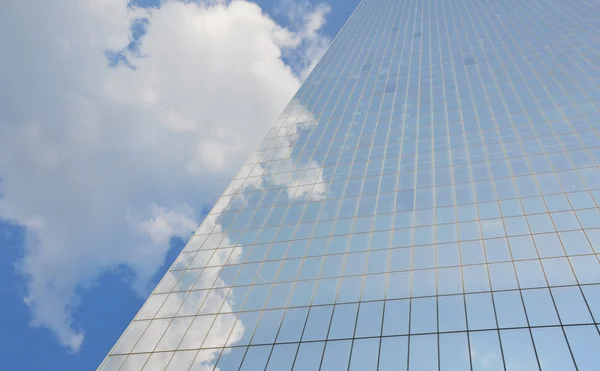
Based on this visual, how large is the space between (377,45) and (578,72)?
32.8 m

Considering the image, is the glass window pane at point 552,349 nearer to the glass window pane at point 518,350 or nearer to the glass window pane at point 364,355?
the glass window pane at point 518,350

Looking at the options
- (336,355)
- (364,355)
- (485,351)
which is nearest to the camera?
(485,351)

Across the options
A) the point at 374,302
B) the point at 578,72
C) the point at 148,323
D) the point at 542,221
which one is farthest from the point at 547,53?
the point at 148,323

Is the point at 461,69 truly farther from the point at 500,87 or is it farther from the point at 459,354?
the point at 459,354

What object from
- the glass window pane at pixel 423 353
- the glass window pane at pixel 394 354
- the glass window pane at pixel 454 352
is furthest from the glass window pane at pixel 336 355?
the glass window pane at pixel 454 352

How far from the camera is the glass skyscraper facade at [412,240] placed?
72.4 ft

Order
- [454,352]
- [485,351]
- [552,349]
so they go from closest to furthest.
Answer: [552,349]
[485,351]
[454,352]

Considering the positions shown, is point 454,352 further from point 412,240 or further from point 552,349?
point 412,240

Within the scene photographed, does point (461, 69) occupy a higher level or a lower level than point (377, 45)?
lower

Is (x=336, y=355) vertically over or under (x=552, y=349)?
over

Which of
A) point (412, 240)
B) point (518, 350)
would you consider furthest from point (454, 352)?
point (412, 240)

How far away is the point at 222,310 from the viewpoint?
27.7m

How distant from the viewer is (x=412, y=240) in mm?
29203

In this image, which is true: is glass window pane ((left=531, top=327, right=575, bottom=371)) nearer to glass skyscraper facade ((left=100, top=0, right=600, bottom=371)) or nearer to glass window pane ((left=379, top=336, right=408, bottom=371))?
glass skyscraper facade ((left=100, top=0, right=600, bottom=371))
